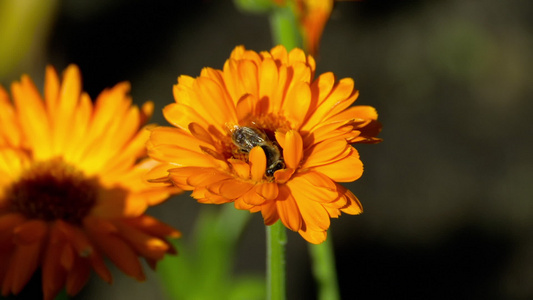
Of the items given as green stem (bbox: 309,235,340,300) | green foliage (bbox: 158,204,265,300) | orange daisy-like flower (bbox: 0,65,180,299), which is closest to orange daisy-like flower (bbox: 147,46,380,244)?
orange daisy-like flower (bbox: 0,65,180,299)

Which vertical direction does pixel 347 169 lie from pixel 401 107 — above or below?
below

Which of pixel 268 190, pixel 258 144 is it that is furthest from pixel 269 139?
pixel 268 190

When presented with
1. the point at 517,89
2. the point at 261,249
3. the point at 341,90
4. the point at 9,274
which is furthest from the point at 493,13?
the point at 9,274

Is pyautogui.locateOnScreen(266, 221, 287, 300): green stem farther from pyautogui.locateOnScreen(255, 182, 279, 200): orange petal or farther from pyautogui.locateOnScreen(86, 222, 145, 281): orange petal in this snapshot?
pyautogui.locateOnScreen(86, 222, 145, 281): orange petal

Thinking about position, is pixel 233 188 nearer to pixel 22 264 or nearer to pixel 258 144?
pixel 258 144

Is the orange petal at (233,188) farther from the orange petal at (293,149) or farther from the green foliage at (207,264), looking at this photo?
the green foliage at (207,264)
